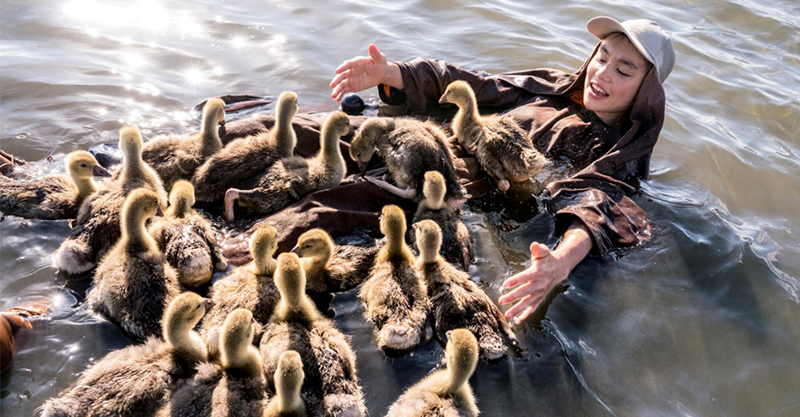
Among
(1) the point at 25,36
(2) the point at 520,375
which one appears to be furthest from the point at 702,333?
(1) the point at 25,36

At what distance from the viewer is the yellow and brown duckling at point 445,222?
4504mm

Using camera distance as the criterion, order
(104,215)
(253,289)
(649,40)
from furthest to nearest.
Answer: (649,40)
(104,215)
(253,289)

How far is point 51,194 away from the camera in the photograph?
467 cm

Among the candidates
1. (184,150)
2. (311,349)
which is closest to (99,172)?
(184,150)

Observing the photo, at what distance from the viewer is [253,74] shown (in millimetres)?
8180

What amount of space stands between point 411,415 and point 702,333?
253 cm

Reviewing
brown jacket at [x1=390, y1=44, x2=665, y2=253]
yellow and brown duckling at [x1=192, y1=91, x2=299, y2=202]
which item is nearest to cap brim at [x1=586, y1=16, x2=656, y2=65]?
brown jacket at [x1=390, y1=44, x2=665, y2=253]

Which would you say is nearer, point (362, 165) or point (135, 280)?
point (135, 280)

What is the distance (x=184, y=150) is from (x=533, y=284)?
3189 mm

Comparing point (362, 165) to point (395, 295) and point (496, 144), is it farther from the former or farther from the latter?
point (395, 295)

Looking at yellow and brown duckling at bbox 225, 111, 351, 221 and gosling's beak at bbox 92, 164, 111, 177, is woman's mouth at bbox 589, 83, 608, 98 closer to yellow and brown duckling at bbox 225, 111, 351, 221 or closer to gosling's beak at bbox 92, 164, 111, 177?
yellow and brown duckling at bbox 225, 111, 351, 221

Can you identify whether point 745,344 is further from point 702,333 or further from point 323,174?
point 323,174

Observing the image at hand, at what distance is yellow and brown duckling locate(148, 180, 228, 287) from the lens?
3930 mm

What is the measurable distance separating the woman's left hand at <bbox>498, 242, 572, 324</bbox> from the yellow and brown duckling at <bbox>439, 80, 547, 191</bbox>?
127 centimetres
